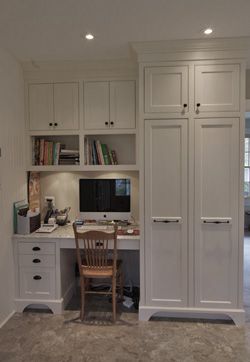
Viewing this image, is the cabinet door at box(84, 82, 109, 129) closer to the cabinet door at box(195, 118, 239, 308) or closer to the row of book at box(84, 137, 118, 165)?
the row of book at box(84, 137, 118, 165)

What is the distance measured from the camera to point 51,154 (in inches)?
127

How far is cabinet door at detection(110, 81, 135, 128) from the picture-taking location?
9.97ft

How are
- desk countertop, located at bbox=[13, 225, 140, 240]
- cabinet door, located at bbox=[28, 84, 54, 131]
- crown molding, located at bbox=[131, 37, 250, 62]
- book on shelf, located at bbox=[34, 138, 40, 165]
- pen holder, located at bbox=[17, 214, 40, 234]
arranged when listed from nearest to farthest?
crown molding, located at bbox=[131, 37, 250, 62]
desk countertop, located at bbox=[13, 225, 140, 240]
pen holder, located at bbox=[17, 214, 40, 234]
cabinet door, located at bbox=[28, 84, 54, 131]
book on shelf, located at bbox=[34, 138, 40, 165]

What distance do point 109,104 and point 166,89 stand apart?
2.25 ft

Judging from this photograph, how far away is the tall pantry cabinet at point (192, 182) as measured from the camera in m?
2.62

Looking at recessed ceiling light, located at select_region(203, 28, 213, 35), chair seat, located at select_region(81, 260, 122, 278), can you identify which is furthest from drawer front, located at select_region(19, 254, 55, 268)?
recessed ceiling light, located at select_region(203, 28, 213, 35)

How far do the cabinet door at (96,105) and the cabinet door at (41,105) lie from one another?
1.30ft

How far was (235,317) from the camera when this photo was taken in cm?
268

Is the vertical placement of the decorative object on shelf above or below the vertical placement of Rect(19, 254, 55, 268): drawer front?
above

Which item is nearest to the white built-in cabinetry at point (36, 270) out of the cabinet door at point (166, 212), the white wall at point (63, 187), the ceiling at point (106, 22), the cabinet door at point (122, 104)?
the white wall at point (63, 187)

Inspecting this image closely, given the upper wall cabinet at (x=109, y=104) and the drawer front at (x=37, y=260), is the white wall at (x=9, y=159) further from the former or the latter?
the upper wall cabinet at (x=109, y=104)

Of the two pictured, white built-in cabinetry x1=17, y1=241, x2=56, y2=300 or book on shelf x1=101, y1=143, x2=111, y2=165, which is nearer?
white built-in cabinetry x1=17, y1=241, x2=56, y2=300

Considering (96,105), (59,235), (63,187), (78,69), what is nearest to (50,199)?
(63,187)

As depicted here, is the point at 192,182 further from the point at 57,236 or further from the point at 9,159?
the point at 9,159
